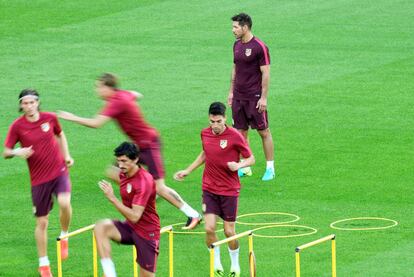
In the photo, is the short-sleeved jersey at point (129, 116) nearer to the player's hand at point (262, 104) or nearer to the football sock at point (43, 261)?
the football sock at point (43, 261)

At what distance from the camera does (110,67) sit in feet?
110

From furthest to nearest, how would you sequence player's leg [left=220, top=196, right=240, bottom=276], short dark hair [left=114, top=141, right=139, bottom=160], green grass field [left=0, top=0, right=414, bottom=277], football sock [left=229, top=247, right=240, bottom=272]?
green grass field [left=0, top=0, right=414, bottom=277] < player's leg [left=220, top=196, right=240, bottom=276] < football sock [left=229, top=247, right=240, bottom=272] < short dark hair [left=114, top=141, right=139, bottom=160]

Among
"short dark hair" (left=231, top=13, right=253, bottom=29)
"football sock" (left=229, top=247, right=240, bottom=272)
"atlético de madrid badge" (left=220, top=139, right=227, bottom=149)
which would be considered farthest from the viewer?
"short dark hair" (left=231, top=13, right=253, bottom=29)

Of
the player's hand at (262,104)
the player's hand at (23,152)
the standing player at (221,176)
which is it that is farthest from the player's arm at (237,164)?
the player's hand at (262,104)

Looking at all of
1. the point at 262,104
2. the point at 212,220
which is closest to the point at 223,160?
the point at 212,220

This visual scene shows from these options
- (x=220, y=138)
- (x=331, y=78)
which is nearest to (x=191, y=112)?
(x=331, y=78)

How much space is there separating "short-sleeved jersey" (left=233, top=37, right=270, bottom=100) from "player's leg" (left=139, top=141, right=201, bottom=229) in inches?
161

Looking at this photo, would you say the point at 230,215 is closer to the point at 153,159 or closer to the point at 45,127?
the point at 153,159

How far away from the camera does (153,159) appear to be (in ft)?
67.2

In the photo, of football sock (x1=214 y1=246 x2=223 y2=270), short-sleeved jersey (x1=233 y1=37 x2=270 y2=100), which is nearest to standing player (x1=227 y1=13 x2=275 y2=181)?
short-sleeved jersey (x1=233 y1=37 x2=270 y2=100)

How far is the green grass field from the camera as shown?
20359 mm

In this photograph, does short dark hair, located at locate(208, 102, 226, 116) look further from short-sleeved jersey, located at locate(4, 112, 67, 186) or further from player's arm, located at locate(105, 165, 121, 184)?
short-sleeved jersey, located at locate(4, 112, 67, 186)

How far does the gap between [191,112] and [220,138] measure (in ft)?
33.5

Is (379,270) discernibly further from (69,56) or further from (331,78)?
(69,56)
